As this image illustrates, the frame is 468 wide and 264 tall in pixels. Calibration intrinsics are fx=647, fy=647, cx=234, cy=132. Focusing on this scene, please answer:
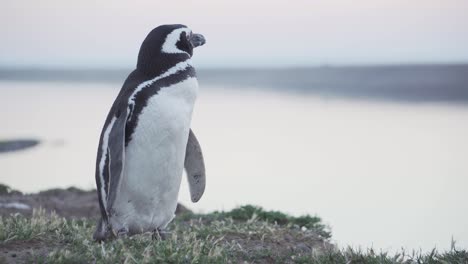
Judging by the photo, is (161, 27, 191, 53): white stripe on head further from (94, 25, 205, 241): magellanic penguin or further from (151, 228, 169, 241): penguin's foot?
(151, 228, 169, 241): penguin's foot

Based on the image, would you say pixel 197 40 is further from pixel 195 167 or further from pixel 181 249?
pixel 181 249

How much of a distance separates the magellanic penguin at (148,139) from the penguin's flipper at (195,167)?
0.56 metres

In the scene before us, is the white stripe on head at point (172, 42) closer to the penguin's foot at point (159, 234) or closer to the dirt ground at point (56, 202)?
the penguin's foot at point (159, 234)

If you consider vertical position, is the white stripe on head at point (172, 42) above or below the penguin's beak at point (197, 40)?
below

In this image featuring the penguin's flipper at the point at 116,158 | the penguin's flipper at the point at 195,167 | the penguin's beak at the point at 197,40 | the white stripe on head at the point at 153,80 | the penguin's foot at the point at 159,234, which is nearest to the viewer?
the penguin's flipper at the point at 116,158

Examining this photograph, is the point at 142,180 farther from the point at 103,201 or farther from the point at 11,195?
the point at 11,195

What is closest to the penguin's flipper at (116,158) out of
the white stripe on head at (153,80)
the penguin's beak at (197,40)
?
the white stripe on head at (153,80)

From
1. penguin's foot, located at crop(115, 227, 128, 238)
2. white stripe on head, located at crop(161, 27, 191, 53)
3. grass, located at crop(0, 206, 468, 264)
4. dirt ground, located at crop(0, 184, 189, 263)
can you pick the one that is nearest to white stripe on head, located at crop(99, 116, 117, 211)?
penguin's foot, located at crop(115, 227, 128, 238)

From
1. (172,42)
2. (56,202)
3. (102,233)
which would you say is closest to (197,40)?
(172,42)

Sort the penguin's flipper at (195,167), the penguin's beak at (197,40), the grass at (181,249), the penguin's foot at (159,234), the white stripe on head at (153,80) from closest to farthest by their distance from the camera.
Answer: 1. the grass at (181,249)
2. the white stripe on head at (153,80)
3. the penguin's foot at (159,234)
4. the penguin's beak at (197,40)
5. the penguin's flipper at (195,167)

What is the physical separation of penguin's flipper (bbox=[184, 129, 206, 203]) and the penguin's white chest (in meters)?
0.59

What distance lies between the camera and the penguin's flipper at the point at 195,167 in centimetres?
547

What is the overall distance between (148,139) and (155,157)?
0.15m

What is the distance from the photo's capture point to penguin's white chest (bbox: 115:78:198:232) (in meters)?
4.63
